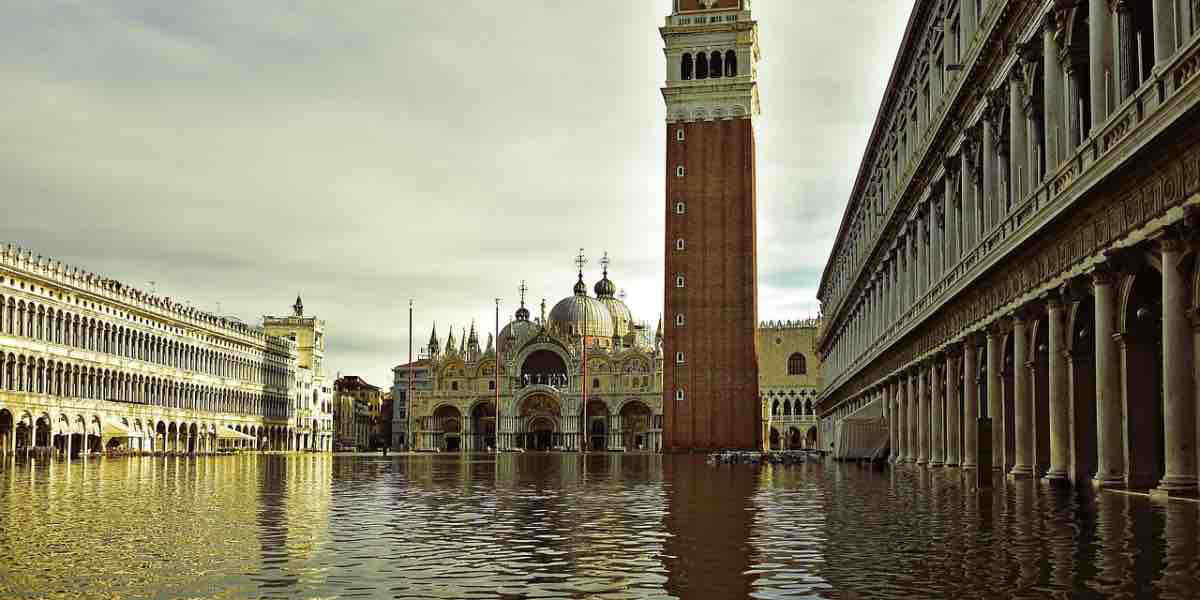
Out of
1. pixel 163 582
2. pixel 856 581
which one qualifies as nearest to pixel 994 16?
pixel 856 581

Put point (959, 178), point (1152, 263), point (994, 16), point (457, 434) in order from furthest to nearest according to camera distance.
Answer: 1. point (457, 434)
2. point (959, 178)
3. point (994, 16)
4. point (1152, 263)

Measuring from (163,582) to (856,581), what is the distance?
565 centimetres

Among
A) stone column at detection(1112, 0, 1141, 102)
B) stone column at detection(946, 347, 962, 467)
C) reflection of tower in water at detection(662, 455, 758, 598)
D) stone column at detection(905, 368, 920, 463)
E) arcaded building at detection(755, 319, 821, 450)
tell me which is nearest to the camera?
reflection of tower in water at detection(662, 455, 758, 598)

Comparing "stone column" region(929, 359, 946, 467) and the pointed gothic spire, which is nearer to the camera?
"stone column" region(929, 359, 946, 467)

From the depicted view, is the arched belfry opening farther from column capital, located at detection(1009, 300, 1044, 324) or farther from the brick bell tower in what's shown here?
column capital, located at detection(1009, 300, 1044, 324)

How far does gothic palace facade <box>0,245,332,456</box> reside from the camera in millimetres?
72875

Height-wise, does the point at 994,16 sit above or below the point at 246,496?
above

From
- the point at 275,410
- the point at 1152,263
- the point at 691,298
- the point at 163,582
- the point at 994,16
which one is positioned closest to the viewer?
the point at 163,582

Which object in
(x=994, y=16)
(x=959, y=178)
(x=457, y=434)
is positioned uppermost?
(x=994, y=16)

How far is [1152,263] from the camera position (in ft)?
64.5

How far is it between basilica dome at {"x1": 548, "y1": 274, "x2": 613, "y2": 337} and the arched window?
2676 centimetres

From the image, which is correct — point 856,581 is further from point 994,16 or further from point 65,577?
point 994,16

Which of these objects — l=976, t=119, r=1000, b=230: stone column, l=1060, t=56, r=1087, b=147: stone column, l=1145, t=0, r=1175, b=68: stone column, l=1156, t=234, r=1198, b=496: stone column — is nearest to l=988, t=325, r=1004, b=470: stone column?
l=976, t=119, r=1000, b=230: stone column

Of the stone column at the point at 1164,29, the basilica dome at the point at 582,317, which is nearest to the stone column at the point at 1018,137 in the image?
the stone column at the point at 1164,29
